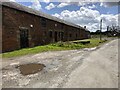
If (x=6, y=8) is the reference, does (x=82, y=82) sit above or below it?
below

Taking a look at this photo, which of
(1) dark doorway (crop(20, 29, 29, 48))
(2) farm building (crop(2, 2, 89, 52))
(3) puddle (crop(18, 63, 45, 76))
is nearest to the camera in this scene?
(3) puddle (crop(18, 63, 45, 76))

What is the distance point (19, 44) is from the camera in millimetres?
22969

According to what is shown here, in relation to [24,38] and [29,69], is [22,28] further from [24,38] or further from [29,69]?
[29,69]

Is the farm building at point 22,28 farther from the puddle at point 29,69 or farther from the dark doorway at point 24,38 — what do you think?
the puddle at point 29,69

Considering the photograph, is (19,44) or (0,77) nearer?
(0,77)

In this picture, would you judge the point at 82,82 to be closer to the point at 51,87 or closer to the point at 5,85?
the point at 51,87

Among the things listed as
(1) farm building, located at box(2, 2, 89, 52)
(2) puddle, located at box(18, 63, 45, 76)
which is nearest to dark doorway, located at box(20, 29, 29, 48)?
(1) farm building, located at box(2, 2, 89, 52)

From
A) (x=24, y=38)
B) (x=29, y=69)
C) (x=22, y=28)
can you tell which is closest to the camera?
(x=29, y=69)

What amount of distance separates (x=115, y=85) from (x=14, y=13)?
1722cm

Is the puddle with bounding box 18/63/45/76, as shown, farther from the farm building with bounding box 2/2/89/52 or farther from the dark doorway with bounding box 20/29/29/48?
the dark doorway with bounding box 20/29/29/48

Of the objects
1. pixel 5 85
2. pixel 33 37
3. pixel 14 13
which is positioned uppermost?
pixel 14 13

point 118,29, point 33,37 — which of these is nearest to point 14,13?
point 33,37

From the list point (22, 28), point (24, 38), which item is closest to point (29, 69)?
point (22, 28)

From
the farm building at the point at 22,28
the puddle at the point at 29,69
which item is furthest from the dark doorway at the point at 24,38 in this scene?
the puddle at the point at 29,69
